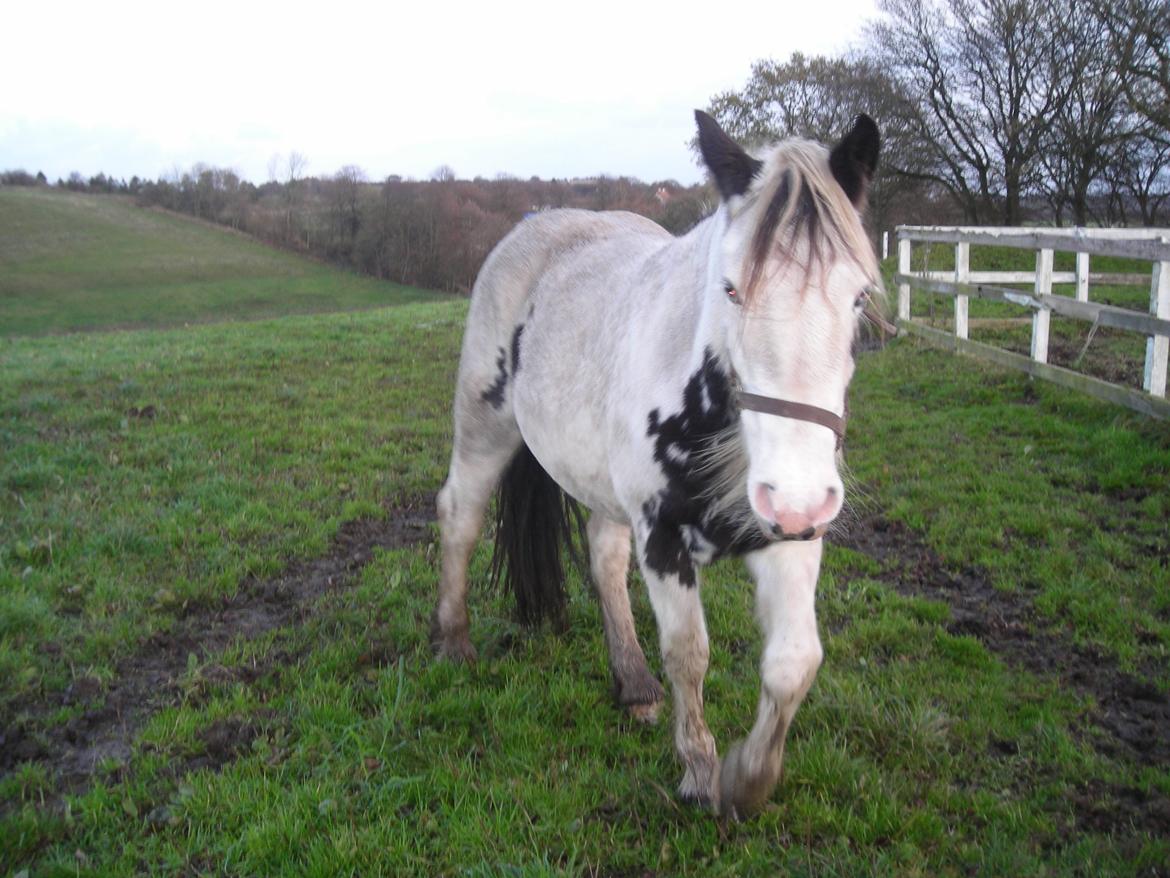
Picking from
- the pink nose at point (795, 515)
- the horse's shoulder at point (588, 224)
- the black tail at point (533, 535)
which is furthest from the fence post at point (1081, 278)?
the pink nose at point (795, 515)

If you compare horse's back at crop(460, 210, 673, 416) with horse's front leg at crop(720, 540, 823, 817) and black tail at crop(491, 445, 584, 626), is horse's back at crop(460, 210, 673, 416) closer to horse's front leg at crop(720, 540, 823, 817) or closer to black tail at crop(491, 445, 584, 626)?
black tail at crop(491, 445, 584, 626)

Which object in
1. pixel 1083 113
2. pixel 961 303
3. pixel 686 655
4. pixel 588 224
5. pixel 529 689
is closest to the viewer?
pixel 686 655

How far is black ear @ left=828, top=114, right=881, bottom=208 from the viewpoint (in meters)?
2.17

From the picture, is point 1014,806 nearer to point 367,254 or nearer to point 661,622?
point 661,622

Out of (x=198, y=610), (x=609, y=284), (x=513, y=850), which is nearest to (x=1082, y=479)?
(x=609, y=284)

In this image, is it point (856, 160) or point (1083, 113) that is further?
point (1083, 113)

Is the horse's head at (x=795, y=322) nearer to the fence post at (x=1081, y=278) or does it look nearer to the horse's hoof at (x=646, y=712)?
the horse's hoof at (x=646, y=712)

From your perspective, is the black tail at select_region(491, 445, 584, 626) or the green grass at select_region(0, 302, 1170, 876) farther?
the black tail at select_region(491, 445, 584, 626)

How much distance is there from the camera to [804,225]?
6.63 feet

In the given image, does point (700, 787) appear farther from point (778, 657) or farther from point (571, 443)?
point (571, 443)

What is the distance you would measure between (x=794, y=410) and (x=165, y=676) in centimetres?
316

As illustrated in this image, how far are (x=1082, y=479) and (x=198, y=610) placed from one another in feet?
19.0

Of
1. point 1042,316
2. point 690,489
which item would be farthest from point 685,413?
point 1042,316

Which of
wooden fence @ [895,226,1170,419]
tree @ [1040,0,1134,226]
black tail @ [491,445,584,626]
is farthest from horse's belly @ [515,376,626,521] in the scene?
tree @ [1040,0,1134,226]
